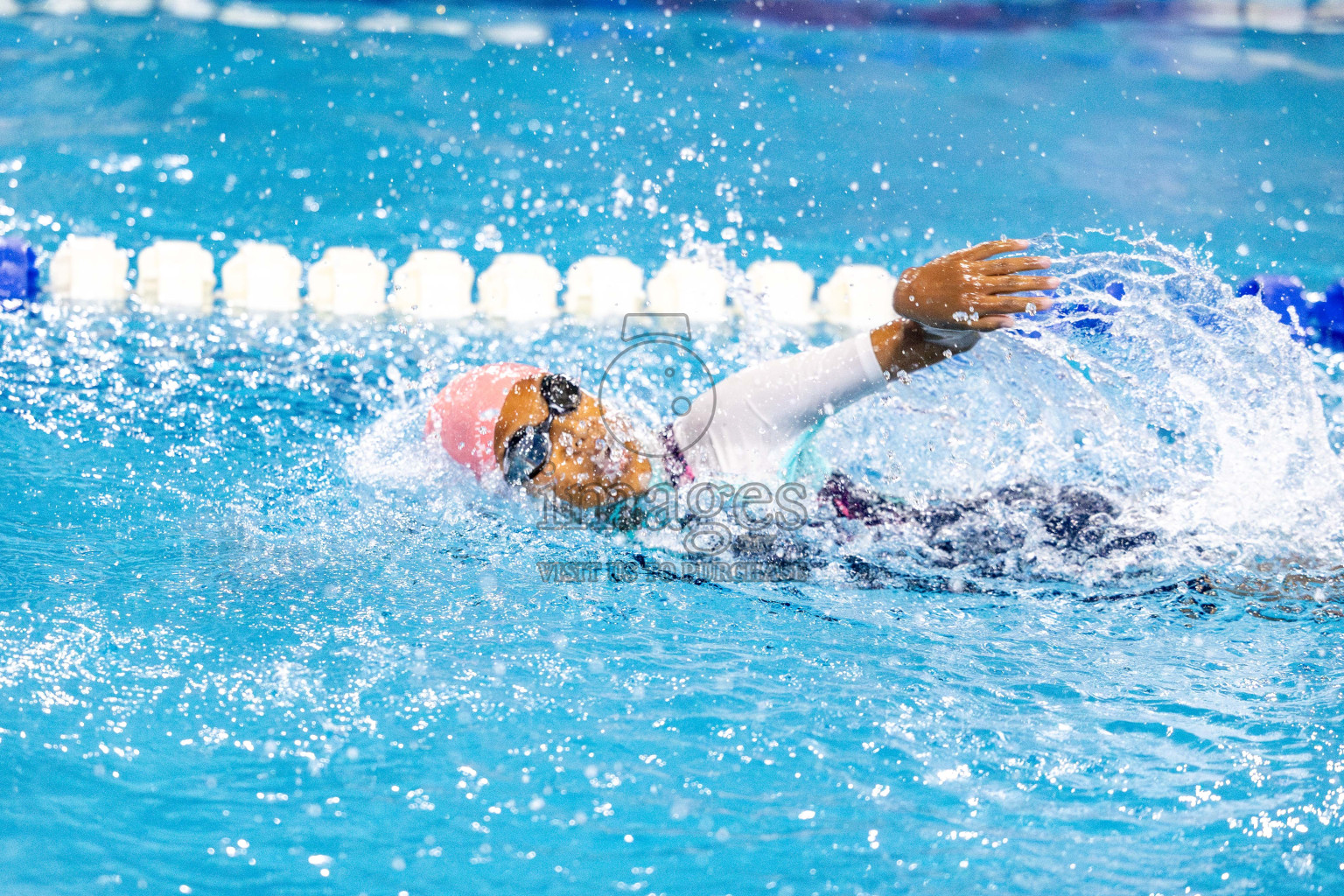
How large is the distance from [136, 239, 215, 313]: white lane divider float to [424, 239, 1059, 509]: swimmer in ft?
6.78

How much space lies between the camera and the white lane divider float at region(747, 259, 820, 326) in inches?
161

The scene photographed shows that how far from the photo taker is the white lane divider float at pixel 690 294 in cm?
409

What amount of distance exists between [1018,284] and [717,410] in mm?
608

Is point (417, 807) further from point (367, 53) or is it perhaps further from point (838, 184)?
point (367, 53)

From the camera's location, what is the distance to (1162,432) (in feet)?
10.5

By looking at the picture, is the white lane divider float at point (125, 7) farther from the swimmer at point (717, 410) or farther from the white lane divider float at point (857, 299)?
the swimmer at point (717, 410)

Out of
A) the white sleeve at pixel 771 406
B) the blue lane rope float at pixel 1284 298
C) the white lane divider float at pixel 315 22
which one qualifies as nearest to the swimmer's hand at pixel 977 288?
the white sleeve at pixel 771 406

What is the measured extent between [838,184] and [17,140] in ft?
13.0

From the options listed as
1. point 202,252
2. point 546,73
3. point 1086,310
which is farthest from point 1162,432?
point 546,73

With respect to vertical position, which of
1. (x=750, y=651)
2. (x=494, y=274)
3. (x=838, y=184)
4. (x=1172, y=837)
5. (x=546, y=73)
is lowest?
(x=1172, y=837)

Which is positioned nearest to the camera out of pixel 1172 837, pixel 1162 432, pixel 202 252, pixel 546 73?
pixel 1172 837

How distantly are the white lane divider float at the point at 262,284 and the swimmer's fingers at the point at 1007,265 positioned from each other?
9.18 feet

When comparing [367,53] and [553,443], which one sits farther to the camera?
[367,53]

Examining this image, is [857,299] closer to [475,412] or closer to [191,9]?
[475,412]
